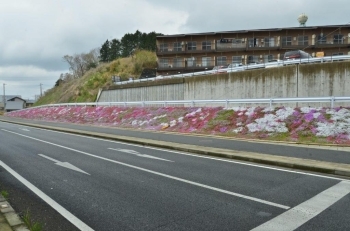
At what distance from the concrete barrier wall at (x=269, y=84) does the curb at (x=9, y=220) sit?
679 inches

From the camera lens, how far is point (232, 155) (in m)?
10.6

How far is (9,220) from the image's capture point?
4719mm

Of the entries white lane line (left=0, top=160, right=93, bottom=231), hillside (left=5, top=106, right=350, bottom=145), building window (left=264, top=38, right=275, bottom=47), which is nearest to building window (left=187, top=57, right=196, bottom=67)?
building window (left=264, top=38, right=275, bottom=47)

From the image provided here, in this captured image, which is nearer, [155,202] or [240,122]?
[155,202]

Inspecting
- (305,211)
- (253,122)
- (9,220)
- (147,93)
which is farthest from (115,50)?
(305,211)

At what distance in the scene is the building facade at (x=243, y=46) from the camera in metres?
44.9

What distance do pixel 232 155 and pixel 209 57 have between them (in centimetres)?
4069

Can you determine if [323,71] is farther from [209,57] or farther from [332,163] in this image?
[209,57]

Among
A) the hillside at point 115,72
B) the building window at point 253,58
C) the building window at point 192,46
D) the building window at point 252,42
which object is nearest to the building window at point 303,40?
the building window at point 252,42

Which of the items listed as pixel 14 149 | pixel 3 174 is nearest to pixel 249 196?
pixel 3 174

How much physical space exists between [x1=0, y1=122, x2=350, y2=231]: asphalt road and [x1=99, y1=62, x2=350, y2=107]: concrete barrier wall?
469 inches

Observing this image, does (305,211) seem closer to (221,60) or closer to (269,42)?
(221,60)

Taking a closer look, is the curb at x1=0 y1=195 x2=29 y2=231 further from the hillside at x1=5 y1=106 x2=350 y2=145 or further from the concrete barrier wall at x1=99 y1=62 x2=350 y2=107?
the concrete barrier wall at x1=99 y1=62 x2=350 y2=107

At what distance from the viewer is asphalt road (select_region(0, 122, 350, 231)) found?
4.73 metres
